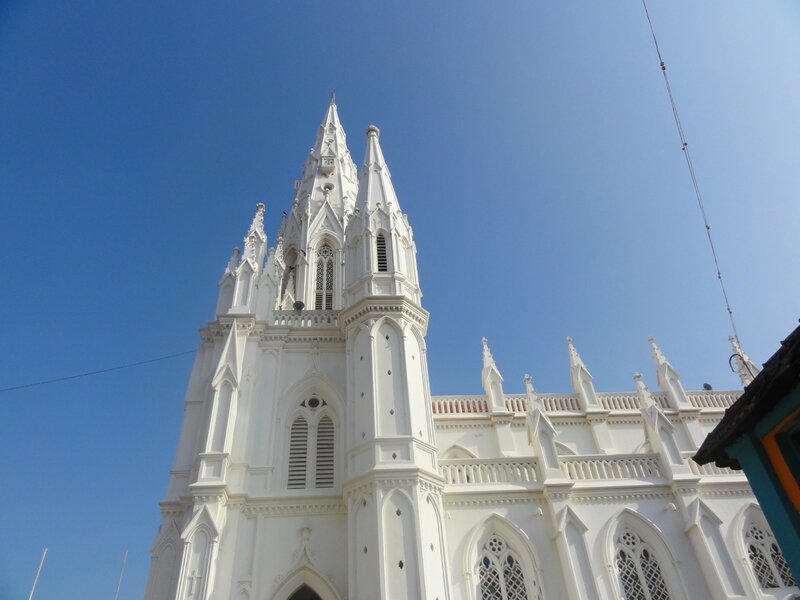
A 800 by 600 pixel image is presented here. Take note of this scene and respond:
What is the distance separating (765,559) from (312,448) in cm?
1413

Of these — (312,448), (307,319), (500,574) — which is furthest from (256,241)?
(500,574)

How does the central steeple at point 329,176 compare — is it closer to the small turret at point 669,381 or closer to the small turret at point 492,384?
the small turret at point 492,384

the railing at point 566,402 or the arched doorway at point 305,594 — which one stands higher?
the railing at point 566,402

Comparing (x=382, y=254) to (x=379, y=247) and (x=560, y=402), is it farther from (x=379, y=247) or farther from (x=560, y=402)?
(x=560, y=402)

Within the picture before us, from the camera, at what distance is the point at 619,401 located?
25.4 m

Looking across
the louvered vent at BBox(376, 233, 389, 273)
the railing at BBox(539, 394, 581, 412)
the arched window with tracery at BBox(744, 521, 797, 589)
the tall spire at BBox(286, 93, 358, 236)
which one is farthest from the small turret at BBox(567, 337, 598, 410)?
the tall spire at BBox(286, 93, 358, 236)

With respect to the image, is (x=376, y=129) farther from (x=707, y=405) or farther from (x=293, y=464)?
(x=707, y=405)

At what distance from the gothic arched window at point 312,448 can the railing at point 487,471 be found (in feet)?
11.8

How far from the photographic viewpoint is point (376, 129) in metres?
26.5

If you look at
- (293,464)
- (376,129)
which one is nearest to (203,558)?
(293,464)

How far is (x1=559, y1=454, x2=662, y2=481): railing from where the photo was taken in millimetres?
17031

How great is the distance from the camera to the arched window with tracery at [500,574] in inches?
572

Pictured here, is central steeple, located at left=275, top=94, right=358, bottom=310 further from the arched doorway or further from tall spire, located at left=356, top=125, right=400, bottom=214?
the arched doorway

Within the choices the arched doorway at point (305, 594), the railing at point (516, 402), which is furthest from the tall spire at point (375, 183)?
the arched doorway at point (305, 594)
